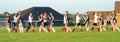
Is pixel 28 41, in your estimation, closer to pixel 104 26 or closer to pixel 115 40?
pixel 115 40

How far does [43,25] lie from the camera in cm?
3512

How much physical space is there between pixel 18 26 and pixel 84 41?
47.0 feet

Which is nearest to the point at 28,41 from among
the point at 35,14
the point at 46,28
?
the point at 46,28

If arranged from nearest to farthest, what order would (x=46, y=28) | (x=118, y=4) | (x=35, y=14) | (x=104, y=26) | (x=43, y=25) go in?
1. (x=43, y=25)
2. (x=46, y=28)
3. (x=104, y=26)
4. (x=118, y=4)
5. (x=35, y=14)

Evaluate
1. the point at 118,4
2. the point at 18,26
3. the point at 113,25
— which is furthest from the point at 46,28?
the point at 118,4

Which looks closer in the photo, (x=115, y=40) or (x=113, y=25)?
(x=115, y=40)

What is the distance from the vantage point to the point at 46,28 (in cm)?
3788

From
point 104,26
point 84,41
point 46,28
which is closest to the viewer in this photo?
point 84,41

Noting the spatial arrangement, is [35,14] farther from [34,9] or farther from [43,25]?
[43,25]

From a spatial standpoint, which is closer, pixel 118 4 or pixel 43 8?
pixel 118 4

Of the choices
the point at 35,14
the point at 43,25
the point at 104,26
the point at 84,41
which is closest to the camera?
the point at 84,41

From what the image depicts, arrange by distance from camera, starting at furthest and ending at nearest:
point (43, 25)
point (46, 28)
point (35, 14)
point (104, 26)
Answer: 1. point (35, 14)
2. point (104, 26)
3. point (46, 28)
4. point (43, 25)

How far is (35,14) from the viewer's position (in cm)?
13238

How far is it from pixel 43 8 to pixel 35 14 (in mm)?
8499
